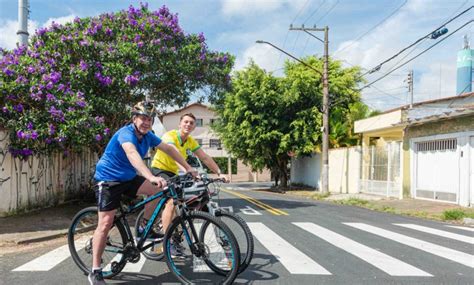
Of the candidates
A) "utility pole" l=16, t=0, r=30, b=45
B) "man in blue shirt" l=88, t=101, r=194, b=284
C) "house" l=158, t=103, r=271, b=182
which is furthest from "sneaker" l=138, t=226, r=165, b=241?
"house" l=158, t=103, r=271, b=182

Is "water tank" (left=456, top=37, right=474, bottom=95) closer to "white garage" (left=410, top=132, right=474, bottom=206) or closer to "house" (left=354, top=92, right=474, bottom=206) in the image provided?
"house" (left=354, top=92, right=474, bottom=206)

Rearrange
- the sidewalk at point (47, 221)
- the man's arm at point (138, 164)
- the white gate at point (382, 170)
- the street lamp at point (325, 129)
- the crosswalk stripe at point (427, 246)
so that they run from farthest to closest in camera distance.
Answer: the street lamp at point (325, 129)
the white gate at point (382, 170)
the sidewalk at point (47, 221)
the crosswalk stripe at point (427, 246)
the man's arm at point (138, 164)

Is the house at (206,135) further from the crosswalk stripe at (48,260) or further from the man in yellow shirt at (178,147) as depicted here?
the man in yellow shirt at (178,147)

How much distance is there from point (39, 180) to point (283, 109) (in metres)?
17.9

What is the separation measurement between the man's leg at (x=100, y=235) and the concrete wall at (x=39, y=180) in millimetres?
5959

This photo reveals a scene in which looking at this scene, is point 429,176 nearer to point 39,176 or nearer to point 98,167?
point 39,176

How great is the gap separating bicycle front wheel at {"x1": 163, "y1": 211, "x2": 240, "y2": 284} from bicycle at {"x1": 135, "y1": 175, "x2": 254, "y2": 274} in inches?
5.1

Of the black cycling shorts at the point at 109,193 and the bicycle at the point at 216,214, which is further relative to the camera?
the bicycle at the point at 216,214

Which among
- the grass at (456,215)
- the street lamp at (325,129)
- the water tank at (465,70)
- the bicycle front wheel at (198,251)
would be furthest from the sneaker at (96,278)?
the water tank at (465,70)

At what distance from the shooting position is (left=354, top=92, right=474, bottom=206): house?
14.5 metres

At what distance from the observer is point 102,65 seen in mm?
11469

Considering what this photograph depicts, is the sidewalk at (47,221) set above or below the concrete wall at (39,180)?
below

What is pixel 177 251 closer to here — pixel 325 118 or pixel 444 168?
pixel 444 168

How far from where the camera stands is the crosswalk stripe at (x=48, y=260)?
5.65m
